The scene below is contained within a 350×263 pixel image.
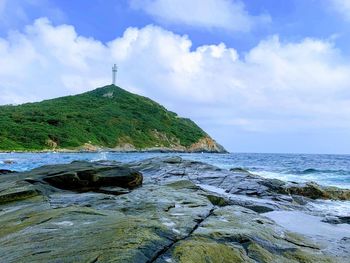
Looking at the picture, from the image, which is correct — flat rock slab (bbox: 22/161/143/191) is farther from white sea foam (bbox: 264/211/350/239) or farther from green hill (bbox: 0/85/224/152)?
green hill (bbox: 0/85/224/152)

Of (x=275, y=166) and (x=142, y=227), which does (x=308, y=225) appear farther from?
(x=275, y=166)

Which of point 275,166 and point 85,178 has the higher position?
point 275,166

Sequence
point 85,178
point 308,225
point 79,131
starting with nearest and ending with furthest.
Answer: point 308,225 < point 85,178 < point 79,131

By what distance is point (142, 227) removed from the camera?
751cm

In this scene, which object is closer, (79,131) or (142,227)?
(142,227)

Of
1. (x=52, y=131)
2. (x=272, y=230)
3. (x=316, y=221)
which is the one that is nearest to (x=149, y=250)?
(x=272, y=230)

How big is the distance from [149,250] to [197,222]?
2.92 m

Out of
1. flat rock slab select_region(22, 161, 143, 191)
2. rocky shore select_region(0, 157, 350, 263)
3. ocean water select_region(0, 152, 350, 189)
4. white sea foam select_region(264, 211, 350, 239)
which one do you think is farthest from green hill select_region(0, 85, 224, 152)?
white sea foam select_region(264, 211, 350, 239)

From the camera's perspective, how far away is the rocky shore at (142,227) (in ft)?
21.6

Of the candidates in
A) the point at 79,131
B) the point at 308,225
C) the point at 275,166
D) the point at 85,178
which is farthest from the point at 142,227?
the point at 79,131

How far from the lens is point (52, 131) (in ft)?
485

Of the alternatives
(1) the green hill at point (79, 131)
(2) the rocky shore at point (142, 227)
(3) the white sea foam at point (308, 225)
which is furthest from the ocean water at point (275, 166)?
(1) the green hill at point (79, 131)

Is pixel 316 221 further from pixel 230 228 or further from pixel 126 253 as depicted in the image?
pixel 126 253

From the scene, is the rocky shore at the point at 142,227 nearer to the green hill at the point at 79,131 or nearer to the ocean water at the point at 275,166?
the ocean water at the point at 275,166
